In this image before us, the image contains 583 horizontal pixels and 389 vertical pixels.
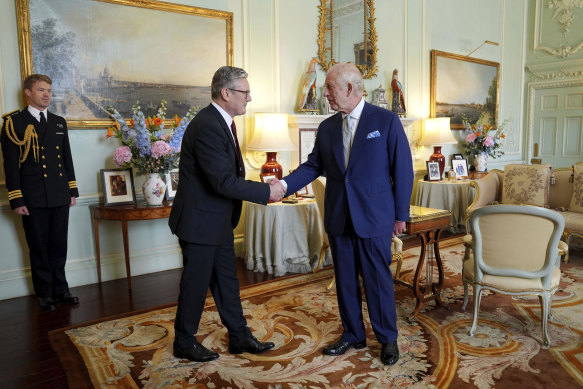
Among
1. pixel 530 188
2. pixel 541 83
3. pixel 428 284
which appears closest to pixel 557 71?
pixel 541 83

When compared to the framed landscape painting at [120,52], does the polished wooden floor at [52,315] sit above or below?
below

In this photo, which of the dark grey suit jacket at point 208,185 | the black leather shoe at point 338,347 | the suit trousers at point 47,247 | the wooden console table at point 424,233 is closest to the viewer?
the dark grey suit jacket at point 208,185

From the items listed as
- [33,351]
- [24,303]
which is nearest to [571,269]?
[33,351]

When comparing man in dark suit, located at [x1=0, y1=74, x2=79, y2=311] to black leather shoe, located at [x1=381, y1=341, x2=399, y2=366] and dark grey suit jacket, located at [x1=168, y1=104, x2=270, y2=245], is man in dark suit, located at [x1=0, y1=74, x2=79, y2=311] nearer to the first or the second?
dark grey suit jacket, located at [x1=168, y1=104, x2=270, y2=245]

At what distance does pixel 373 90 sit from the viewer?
6414mm

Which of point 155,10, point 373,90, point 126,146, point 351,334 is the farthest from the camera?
point 373,90

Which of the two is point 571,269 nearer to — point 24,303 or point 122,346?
point 122,346

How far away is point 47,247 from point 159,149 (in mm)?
1267

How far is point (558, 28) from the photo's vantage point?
8367 mm

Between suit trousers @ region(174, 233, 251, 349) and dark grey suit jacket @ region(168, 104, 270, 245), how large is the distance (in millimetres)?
116

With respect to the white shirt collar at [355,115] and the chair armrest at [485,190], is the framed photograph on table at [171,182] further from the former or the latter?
the chair armrest at [485,190]

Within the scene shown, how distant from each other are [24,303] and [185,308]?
2068mm

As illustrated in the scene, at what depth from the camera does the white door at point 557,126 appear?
27.1 ft


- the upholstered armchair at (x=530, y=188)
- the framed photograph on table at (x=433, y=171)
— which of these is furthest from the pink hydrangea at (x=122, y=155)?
the framed photograph on table at (x=433, y=171)
